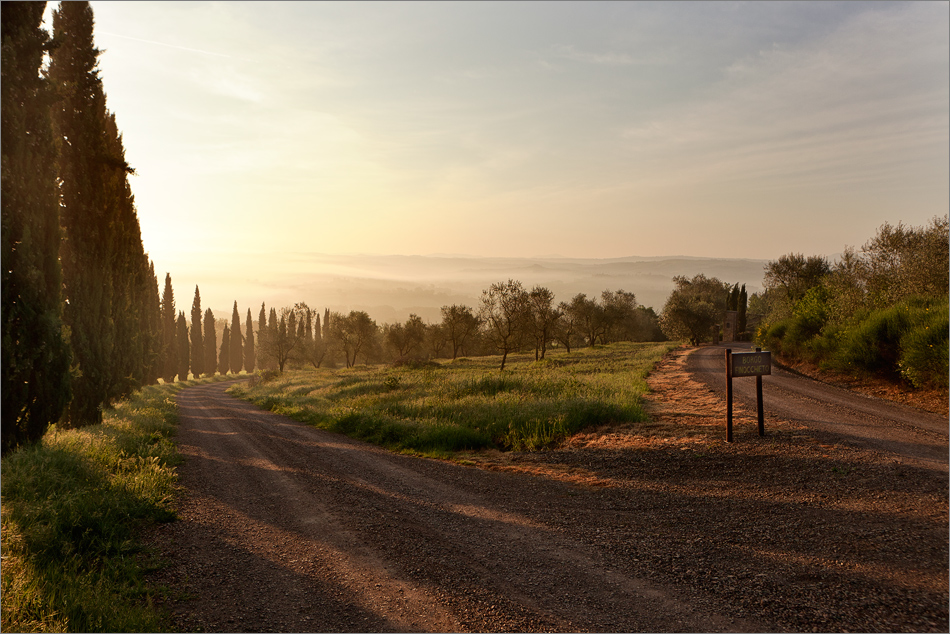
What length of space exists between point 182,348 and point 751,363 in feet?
233

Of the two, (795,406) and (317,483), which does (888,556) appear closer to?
(795,406)

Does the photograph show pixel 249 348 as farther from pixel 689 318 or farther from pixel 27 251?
pixel 27 251

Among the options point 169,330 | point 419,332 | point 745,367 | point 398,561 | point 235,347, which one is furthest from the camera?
point 235,347

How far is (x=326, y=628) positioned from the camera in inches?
173

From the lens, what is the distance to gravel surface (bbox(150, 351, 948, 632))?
4.47 meters

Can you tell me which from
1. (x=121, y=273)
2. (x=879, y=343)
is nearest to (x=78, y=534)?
(x=121, y=273)

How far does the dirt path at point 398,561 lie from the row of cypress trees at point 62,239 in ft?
13.8

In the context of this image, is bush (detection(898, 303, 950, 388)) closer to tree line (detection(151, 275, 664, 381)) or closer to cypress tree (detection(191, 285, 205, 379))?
tree line (detection(151, 275, 664, 381))

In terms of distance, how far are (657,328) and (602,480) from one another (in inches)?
3377

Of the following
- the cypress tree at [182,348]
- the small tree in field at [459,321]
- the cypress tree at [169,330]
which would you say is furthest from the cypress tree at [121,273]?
the small tree in field at [459,321]

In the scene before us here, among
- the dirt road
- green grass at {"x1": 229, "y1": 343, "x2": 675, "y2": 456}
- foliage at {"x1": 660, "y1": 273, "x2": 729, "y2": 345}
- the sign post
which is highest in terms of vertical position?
foliage at {"x1": 660, "y1": 273, "x2": 729, "y2": 345}

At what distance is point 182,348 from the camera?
62906 mm

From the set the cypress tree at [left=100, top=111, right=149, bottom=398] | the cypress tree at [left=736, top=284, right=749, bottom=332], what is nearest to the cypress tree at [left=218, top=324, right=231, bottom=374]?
the cypress tree at [left=100, top=111, right=149, bottom=398]

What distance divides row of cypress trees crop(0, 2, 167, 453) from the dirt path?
422cm
